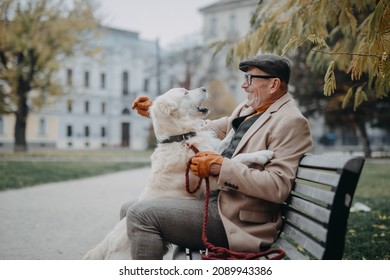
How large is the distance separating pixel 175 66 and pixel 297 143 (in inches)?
911

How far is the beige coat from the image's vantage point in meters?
2.43

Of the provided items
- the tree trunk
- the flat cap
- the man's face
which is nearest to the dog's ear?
the man's face

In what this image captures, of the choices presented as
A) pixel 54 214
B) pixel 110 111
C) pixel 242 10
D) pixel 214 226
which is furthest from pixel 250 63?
pixel 110 111

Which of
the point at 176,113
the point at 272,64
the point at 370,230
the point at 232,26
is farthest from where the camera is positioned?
the point at 232,26

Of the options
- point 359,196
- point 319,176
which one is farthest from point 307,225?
point 359,196

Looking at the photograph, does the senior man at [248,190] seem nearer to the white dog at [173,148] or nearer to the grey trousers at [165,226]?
the grey trousers at [165,226]

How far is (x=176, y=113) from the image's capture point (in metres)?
3.22

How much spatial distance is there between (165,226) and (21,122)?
1981cm

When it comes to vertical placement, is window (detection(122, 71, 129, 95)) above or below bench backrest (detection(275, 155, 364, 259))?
above

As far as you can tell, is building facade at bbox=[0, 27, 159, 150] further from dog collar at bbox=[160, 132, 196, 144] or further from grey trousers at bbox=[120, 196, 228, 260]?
grey trousers at bbox=[120, 196, 228, 260]

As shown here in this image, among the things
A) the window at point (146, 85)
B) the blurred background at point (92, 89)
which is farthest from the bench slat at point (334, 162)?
the window at point (146, 85)

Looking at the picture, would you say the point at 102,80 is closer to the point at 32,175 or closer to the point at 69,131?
the point at 69,131

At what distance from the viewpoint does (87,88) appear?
22297mm

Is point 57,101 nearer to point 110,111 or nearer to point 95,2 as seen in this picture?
point 95,2
